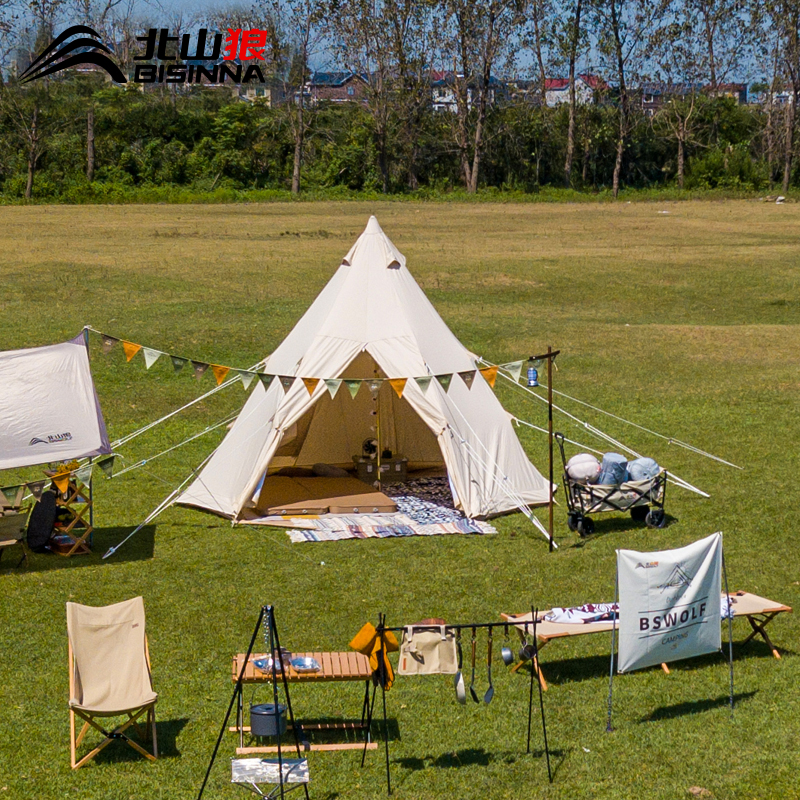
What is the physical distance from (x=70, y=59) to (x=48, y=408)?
6430cm

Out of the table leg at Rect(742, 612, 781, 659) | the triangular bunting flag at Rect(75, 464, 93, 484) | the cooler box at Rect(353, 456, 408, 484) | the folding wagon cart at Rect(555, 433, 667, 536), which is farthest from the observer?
the cooler box at Rect(353, 456, 408, 484)

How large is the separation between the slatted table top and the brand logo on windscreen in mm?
4819

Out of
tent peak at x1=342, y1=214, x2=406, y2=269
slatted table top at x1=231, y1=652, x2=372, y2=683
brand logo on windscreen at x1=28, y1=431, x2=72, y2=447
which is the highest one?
tent peak at x1=342, y1=214, x2=406, y2=269

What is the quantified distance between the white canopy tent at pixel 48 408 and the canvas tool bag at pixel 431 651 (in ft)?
19.1

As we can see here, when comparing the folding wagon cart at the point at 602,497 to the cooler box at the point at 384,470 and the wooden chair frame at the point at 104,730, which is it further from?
the wooden chair frame at the point at 104,730

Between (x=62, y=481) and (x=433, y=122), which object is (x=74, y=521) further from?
(x=433, y=122)

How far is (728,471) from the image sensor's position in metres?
17.2

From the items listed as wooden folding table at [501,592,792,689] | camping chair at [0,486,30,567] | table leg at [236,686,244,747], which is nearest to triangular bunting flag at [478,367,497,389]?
wooden folding table at [501,592,792,689]

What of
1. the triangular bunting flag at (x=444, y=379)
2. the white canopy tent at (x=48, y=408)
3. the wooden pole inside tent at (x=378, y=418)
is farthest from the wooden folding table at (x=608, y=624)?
the wooden pole inside tent at (x=378, y=418)

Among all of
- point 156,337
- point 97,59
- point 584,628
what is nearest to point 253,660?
point 584,628

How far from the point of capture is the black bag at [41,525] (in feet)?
44.6

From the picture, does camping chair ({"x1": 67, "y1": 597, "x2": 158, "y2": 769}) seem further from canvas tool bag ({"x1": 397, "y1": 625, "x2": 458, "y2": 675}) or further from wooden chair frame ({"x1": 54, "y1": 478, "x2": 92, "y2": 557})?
wooden chair frame ({"x1": 54, "y1": 478, "x2": 92, "y2": 557})

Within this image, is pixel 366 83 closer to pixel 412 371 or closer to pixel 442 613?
pixel 412 371

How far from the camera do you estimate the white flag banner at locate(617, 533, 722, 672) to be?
920 cm
